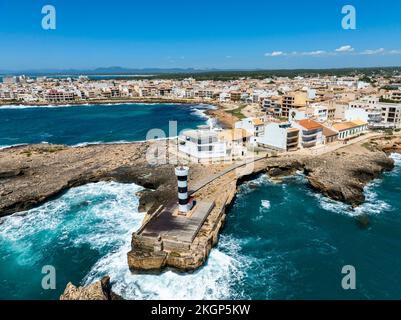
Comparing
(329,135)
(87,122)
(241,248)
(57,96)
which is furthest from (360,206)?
(57,96)

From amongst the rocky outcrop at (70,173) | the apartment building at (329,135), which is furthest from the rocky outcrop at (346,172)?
the rocky outcrop at (70,173)

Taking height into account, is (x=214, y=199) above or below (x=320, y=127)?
below

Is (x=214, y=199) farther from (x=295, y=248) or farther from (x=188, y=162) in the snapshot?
(x=188, y=162)

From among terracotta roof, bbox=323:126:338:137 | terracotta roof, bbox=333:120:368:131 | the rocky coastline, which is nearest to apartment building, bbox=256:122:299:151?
the rocky coastline
